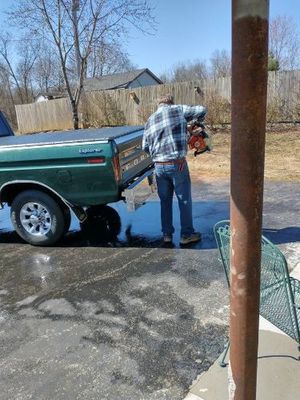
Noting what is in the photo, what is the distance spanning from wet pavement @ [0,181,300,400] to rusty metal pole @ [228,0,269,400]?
3.66 feet

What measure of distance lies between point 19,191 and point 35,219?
0.45 meters

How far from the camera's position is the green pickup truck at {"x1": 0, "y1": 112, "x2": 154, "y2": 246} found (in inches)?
189

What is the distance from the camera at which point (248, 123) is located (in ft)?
4.92

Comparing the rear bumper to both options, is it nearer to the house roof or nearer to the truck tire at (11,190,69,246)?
the truck tire at (11,190,69,246)

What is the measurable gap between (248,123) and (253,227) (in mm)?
416

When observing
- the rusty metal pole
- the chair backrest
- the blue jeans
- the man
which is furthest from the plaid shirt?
the rusty metal pole

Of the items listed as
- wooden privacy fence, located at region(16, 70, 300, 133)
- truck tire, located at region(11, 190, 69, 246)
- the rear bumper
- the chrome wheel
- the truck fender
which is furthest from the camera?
wooden privacy fence, located at region(16, 70, 300, 133)

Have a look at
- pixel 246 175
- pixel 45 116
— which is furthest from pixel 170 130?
pixel 45 116

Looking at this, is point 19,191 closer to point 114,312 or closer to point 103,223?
point 103,223

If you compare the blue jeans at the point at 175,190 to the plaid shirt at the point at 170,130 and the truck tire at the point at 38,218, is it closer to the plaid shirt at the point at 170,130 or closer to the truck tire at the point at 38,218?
the plaid shirt at the point at 170,130

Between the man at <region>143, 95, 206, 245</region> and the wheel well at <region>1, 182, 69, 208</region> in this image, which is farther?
the wheel well at <region>1, 182, 69, 208</region>

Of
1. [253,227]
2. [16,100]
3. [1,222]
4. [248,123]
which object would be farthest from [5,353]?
[16,100]

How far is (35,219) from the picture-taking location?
18.3 feet

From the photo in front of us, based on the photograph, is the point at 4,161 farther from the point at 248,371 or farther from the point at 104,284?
the point at 248,371
